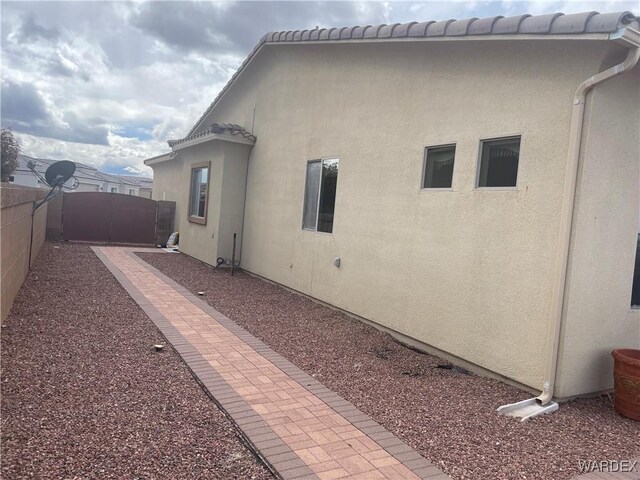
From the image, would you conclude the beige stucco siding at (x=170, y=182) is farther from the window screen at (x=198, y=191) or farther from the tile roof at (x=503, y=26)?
the tile roof at (x=503, y=26)

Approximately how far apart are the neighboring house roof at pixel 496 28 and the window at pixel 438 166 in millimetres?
1402

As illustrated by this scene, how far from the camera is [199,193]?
47.9 feet

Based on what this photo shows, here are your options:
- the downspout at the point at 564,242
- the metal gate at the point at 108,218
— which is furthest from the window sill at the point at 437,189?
the metal gate at the point at 108,218

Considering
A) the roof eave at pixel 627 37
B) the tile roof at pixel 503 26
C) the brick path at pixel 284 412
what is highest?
the tile roof at pixel 503 26

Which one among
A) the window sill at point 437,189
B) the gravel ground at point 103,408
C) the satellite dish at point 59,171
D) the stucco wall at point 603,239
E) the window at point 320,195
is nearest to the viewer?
the gravel ground at point 103,408

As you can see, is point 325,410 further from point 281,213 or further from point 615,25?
point 281,213

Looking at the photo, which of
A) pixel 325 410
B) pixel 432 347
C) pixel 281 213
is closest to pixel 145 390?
pixel 325 410

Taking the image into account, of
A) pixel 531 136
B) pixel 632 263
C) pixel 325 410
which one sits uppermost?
pixel 531 136

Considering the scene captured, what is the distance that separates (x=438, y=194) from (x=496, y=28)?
2.07 m

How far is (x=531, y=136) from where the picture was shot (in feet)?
16.9

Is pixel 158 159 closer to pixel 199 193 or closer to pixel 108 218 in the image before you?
pixel 108 218

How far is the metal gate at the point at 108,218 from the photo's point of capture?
17219 mm

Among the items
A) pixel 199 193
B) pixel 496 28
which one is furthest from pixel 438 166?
pixel 199 193

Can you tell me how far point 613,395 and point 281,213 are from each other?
23.7ft
